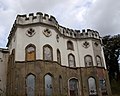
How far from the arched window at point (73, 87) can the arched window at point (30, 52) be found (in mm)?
6838

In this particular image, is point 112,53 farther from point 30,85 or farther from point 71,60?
point 30,85

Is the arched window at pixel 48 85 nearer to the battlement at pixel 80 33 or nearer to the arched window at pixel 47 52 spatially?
the arched window at pixel 47 52

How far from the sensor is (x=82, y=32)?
116 feet

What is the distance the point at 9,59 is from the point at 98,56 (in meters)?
13.6

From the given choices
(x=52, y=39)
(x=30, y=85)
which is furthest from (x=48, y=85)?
(x=52, y=39)

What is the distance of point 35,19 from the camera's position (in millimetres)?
29984

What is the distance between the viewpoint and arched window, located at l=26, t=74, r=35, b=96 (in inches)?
1023

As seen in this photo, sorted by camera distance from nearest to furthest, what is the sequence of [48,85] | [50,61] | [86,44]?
[48,85] → [50,61] → [86,44]

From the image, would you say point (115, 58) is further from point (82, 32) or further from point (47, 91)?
point (47, 91)

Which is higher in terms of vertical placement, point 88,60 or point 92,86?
point 88,60

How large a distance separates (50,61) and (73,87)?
18.4ft

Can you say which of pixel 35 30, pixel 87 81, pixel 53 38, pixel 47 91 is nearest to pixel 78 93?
pixel 87 81

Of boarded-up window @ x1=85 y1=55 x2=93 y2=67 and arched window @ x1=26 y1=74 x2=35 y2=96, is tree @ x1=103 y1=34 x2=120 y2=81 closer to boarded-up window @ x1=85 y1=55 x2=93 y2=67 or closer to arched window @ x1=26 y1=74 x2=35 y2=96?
boarded-up window @ x1=85 y1=55 x2=93 y2=67

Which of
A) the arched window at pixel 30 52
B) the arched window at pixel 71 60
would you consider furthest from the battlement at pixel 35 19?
the arched window at pixel 71 60
